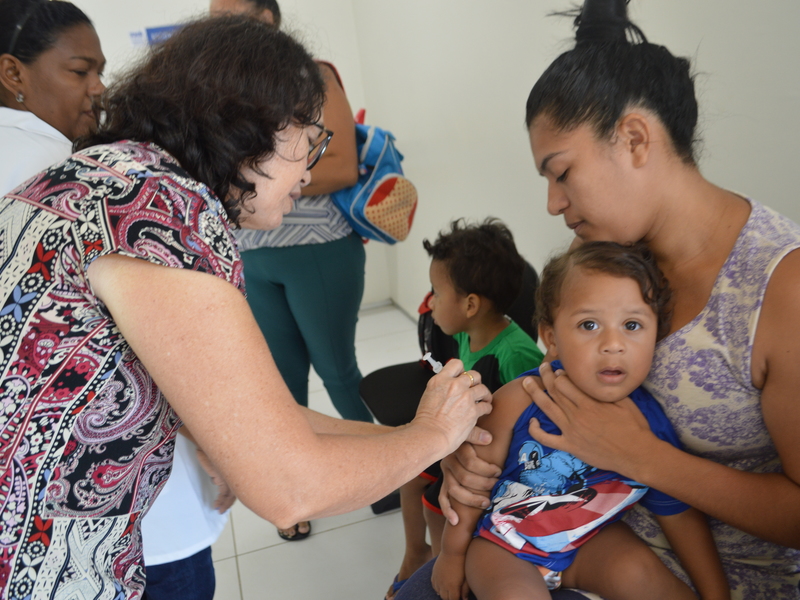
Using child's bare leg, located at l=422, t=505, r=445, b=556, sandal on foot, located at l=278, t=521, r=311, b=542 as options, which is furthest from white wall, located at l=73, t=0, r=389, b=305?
child's bare leg, located at l=422, t=505, r=445, b=556

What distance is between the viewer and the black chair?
1767 mm

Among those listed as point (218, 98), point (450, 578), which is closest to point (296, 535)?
point (450, 578)

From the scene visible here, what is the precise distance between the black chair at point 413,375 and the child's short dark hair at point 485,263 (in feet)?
0.17

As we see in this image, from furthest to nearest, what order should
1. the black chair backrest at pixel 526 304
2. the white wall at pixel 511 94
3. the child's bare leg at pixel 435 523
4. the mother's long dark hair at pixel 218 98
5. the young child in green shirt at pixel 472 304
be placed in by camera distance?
the black chair backrest at pixel 526 304 → the young child in green shirt at pixel 472 304 → the child's bare leg at pixel 435 523 → the white wall at pixel 511 94 → the mother's long dark hair at pixel 218 98

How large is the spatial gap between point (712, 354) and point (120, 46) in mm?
4218

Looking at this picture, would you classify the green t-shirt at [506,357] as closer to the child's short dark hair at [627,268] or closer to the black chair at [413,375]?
the black chair at [413,375]

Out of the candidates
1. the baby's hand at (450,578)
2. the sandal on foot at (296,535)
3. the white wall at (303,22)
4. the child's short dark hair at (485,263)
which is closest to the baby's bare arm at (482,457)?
the baby's hand at (450,578)

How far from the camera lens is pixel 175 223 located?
762 mm

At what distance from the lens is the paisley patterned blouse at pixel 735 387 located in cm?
93

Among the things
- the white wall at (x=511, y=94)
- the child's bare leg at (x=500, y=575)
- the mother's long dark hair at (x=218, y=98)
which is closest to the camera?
the mother's long dark hair at (x=218, y=98)

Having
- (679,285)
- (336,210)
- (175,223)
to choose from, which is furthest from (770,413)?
(336,210)

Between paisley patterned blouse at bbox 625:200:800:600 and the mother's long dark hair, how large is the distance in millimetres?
748

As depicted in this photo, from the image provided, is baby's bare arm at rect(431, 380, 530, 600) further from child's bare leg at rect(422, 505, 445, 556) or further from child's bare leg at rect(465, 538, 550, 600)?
child's bare leg at rect(422, 505, 445, 556)

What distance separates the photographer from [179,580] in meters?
1.36
